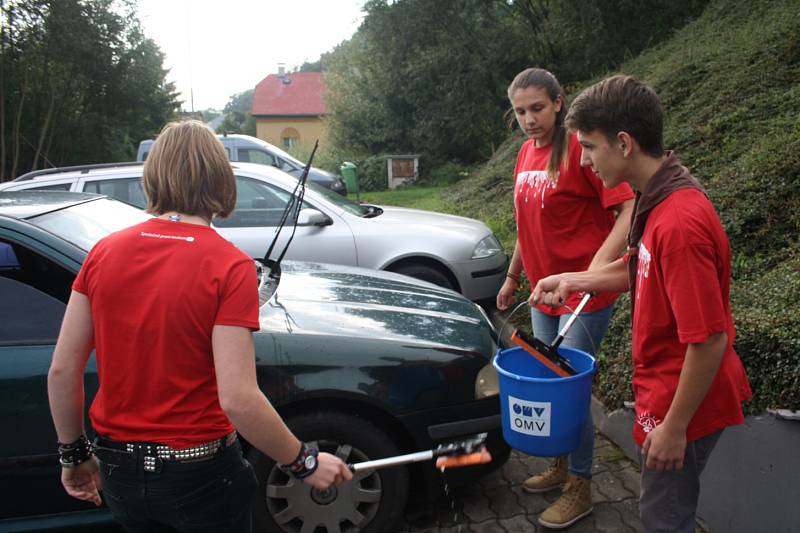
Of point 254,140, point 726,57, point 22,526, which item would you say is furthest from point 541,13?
point 22,526

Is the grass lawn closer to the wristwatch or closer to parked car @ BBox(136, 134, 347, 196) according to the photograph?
parked car @ BBox(136, 134, 347, 196)

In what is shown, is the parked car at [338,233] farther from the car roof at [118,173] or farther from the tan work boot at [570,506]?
the tan work boot at [570,506]

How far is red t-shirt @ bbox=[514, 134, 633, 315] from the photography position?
2.91 meters

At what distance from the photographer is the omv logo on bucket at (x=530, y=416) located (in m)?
2.35

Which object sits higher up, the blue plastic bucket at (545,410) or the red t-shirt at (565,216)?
the red t-shirt at (565,216)

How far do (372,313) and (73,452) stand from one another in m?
1.59

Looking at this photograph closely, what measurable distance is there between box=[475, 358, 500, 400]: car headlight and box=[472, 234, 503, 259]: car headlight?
2935 mm

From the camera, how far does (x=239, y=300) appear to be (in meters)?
1.61

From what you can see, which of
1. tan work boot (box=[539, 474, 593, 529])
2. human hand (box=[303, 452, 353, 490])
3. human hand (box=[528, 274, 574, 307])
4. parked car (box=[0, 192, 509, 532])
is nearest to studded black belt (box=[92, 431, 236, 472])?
human hand (box=[303, 452, 353, 490])

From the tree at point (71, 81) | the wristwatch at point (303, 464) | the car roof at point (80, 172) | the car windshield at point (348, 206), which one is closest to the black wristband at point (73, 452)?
the wristwatch at point (303, 464)

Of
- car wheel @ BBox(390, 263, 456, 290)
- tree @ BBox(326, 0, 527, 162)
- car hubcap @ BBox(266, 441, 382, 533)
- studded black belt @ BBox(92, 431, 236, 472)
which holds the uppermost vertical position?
tree @ BBox(326, 0, 527, 162)

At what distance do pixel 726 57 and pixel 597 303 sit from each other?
23.3 ft

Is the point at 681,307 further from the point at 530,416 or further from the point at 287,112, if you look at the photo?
the point at 287,112

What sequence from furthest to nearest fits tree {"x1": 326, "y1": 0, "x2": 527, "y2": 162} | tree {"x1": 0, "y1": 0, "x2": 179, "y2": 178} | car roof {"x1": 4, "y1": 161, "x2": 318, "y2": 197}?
tree {"x1": 0, "y1": 0, "x2": 179, "y2": 178} → tree {"x1": 326, "y1": 0, "x2": 527, "y2": 162} → car roof {"x1": 4, "y1": 161, "x2": 318, "y2": 197}
